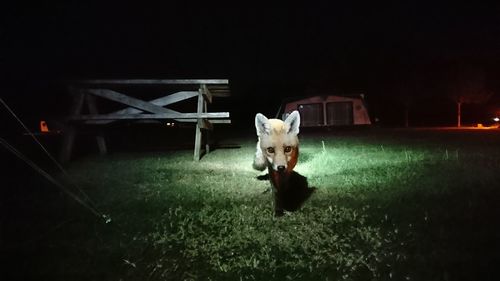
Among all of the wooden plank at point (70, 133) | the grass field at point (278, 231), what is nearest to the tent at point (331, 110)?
the wooden plank at point (70, 133)

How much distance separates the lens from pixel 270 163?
7699 millimetres

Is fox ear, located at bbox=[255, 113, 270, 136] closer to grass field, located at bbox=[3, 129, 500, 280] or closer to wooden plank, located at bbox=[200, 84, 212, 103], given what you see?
grass field, located at bbox=[3, 129, 500, 280]

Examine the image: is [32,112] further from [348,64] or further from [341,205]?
[348,64]

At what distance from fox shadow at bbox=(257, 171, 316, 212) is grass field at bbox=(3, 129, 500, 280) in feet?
0.81

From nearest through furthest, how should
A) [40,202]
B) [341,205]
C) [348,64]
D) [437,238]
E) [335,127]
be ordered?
[437,238], [341,205], [40,202], [335,127], [348,64]

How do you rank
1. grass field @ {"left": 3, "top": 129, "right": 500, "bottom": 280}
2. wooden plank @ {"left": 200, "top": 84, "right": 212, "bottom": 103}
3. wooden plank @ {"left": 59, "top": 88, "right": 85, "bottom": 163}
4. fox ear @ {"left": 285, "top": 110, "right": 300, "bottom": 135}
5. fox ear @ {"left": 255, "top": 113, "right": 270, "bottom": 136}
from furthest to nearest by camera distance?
wooden plank @ {"left": 200, "top": 84, "right": 212, "bottom": 103}
wooden plank @ {"left": 59, "top": 88, "right": 85, "bottom": 163}
fox ear @ {"left": 285, "top": 110, "right": 300, "bottom": 135}
fox ear @ {"left": 255, "top": 113, "right": 270, "bottom": 136}
grass field @ {"left": 3, "top": 129, "right": 500, "bottom": 280}

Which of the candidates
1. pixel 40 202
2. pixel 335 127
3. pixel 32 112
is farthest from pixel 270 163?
pixel 335 127

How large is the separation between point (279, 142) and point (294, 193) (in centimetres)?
190

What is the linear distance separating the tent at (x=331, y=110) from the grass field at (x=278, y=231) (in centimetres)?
2571

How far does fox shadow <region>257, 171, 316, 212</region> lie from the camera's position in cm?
772

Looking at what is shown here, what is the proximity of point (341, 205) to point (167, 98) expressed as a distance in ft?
32.5

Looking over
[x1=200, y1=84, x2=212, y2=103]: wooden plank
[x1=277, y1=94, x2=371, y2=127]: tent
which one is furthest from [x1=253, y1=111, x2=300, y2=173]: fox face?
[x1=277, y1=94, x2=371, y2=127]: tent

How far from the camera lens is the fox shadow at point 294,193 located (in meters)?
7.72

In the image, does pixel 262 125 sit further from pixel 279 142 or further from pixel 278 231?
pixel 278 231
